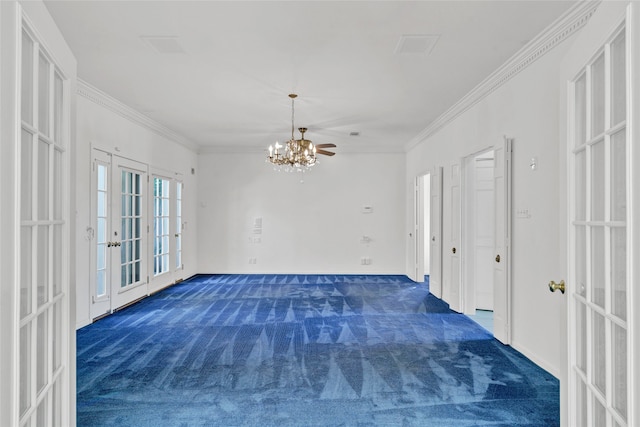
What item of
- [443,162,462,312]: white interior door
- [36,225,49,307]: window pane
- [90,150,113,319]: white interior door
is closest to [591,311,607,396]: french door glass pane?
[36,225,49,307]: window pane

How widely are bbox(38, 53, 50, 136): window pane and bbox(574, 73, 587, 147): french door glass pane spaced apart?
2072 millimetres

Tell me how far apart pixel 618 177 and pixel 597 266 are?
37 centimetres

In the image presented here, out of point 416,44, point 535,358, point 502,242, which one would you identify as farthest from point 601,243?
point 502,242

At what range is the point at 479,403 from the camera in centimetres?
280

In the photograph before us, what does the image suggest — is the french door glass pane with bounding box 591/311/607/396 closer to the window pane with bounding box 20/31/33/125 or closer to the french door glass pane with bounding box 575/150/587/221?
the french door glass pane with bounding box 575/150/587/221

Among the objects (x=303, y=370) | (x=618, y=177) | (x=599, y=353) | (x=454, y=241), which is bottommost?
(x=303, y=370)

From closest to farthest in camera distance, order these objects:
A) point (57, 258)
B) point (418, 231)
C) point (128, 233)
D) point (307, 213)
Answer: point (57, 258)
point (128, 233)
point (418, 231)
point (307, 213)

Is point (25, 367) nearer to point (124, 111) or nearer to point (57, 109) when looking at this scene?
point (57, 109)

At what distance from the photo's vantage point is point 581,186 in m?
1.66

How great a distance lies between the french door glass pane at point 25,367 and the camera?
129cm

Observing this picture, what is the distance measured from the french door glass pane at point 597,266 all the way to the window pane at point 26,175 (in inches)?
77.9

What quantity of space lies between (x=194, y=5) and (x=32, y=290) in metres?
2.39

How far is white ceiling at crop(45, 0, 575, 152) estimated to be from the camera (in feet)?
9.92

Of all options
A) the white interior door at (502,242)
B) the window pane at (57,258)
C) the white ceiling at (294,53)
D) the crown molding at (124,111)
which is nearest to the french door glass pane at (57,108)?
the window pane at (57,258)
